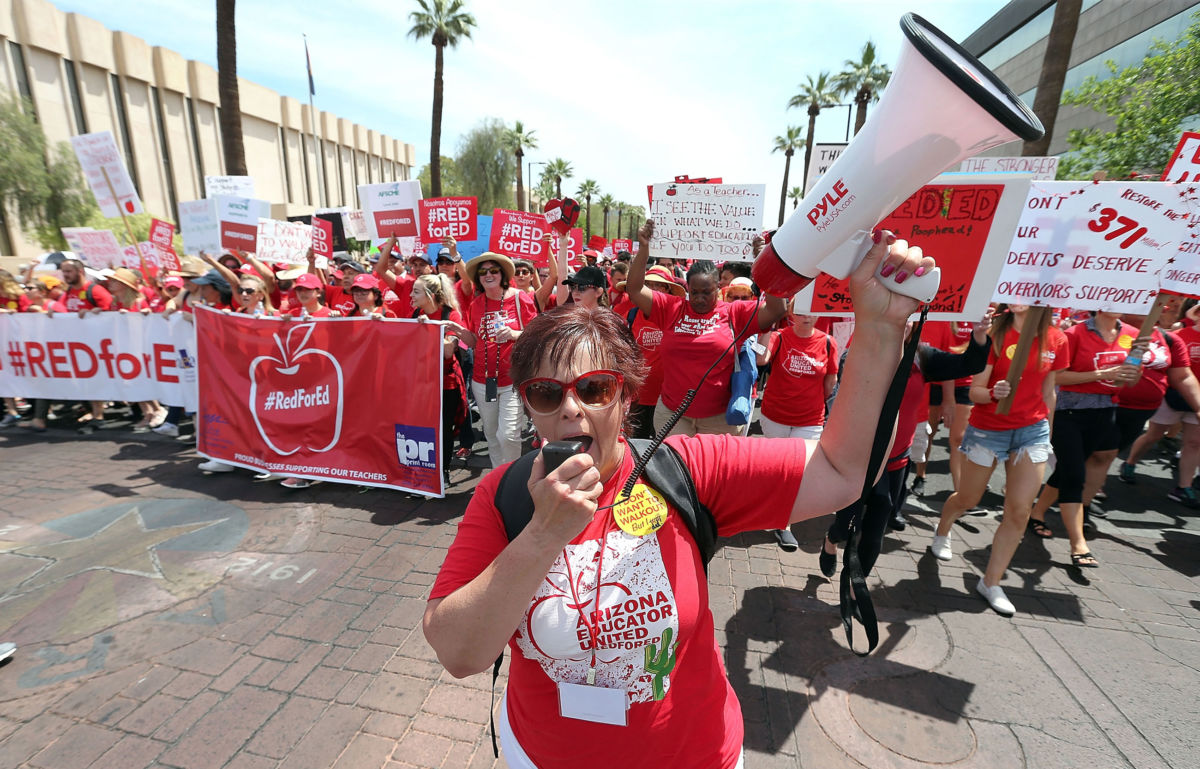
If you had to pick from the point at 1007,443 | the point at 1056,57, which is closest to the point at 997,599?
the point at 1007,443

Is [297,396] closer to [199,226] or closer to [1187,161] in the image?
[199,226]

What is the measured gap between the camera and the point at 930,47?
1.00 meters

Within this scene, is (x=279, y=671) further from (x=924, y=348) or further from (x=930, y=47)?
(x=924, y=348)

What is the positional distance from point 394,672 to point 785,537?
10.3ft

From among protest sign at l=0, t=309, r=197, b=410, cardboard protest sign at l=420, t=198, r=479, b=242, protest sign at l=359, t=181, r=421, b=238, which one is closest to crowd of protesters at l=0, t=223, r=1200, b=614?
protest sign at l=0, t=309, r=197, b=410

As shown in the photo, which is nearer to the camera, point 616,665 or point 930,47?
point 930,47

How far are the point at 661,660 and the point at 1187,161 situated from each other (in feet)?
16.2

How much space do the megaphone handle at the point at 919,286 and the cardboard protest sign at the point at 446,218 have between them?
837 cm

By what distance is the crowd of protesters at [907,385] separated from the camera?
3541 millimetres

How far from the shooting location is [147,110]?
110 ft

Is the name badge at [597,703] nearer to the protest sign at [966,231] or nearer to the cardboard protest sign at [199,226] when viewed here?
the protest sign at [966,231]

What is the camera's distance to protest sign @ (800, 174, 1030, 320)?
5.83ft

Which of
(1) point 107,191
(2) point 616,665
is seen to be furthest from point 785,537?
(1) point 107,191

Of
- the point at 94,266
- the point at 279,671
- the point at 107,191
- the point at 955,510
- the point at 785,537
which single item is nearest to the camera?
the point at 279,671
